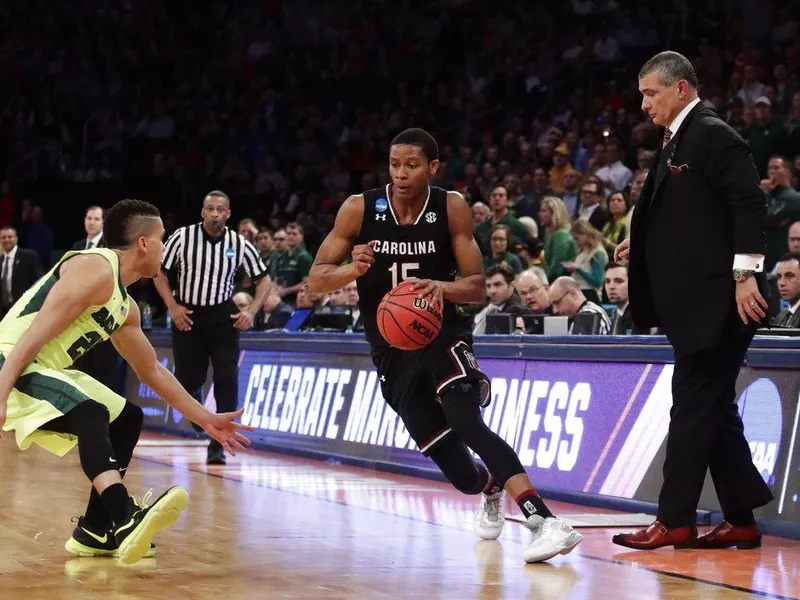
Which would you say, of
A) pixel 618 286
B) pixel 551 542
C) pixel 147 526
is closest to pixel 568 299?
pixel 618 286

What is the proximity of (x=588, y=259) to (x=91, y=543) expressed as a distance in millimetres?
6909

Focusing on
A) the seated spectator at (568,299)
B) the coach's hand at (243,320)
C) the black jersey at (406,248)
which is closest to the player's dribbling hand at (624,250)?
the black jersey at (406,248)

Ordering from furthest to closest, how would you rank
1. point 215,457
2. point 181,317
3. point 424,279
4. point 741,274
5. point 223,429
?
point 181,317, point 215,457, point 424,279, point 741,274, point 223,429

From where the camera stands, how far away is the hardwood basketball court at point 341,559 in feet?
15.9

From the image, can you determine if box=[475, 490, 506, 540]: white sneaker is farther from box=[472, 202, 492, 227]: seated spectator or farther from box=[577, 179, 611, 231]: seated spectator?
box=[472, 202, 492, 227]: seated spectator

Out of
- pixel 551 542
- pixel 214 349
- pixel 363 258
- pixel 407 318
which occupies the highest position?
pixel 363 258

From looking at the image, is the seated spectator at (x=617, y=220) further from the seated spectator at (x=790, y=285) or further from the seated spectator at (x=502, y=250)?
the seated spectator at (x=790, y=285)

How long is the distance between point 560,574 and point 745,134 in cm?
878

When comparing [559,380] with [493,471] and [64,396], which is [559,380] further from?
[64,396]

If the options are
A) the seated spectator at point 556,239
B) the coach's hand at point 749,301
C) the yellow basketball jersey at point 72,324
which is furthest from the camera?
the seated spectator at point 556,239

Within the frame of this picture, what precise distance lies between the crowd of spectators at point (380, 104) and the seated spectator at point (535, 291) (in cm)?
7

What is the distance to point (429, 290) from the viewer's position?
5805mm

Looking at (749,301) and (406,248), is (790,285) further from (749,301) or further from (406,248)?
(406,248)

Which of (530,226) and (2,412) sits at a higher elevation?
(530,226)
